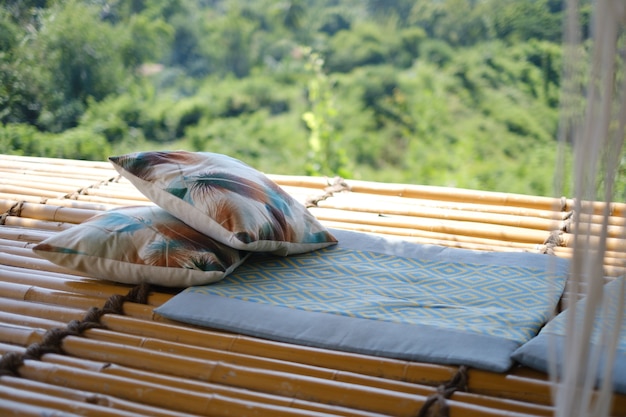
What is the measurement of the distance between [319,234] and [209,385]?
77 centimetres

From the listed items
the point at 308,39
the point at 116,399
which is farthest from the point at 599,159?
the point at 308,39

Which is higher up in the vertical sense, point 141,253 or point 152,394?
point 141,253

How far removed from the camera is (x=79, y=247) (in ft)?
6.21

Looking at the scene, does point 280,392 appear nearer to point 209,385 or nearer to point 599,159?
point 209,385

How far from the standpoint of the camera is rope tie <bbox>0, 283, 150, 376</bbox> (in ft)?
4.91

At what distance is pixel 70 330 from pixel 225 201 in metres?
0.48

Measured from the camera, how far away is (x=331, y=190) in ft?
9.02

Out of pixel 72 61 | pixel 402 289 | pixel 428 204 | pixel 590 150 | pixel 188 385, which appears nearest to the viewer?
pixel 590 150

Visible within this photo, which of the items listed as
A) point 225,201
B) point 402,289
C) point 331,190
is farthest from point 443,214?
point 225,201

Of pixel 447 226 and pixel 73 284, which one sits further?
pixel 447 226

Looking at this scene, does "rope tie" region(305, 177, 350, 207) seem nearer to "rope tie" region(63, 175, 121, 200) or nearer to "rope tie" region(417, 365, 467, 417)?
"rope tie" region(63, 175, 121, 200)

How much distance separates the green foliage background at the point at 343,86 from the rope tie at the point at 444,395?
446 cm

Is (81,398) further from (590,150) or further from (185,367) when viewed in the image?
(590,150)

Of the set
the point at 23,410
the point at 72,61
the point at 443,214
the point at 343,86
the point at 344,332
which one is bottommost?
the point at 23,410
